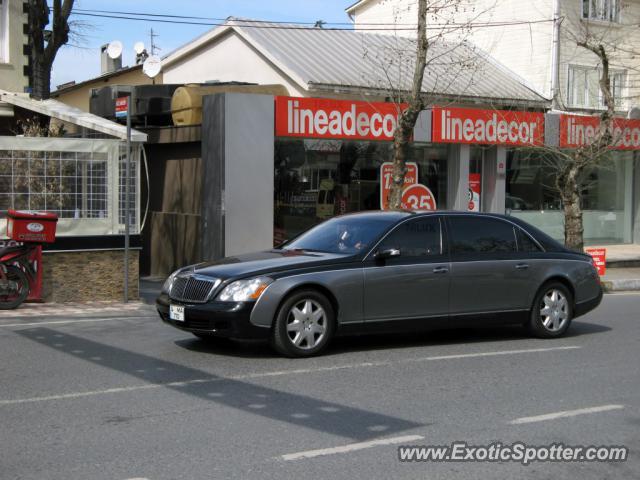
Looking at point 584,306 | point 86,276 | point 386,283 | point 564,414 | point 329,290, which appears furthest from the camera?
point 86,276

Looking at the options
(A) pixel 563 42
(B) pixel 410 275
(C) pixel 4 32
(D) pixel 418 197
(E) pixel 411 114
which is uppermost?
(A) pixel 563 42

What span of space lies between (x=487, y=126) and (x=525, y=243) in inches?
399

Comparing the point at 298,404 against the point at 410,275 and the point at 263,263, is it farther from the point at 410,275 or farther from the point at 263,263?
the point at 410,275

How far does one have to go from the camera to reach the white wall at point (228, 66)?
1936cm

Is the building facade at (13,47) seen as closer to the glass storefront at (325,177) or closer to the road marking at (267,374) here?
the glass storefront at (325,177)

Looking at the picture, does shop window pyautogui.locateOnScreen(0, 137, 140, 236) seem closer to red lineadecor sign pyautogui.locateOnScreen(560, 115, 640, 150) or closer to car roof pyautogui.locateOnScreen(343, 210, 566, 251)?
car roof pyautogui.locateOnScreen(343, 210, 566, 251)

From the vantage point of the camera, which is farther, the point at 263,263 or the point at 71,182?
the point at 71,182

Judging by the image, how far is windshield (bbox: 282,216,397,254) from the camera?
9156 millimetres

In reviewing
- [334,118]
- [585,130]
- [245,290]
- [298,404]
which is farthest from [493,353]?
[585,130]

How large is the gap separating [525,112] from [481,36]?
4.65 meters

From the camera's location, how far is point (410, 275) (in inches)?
359

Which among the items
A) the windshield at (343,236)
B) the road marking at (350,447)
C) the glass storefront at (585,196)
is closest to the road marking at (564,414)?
the road marking at (350,447)

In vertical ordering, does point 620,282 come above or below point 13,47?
below

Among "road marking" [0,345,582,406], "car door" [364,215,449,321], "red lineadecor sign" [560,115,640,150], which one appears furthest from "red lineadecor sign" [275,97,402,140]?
"road marking" [0,345,582,406]
